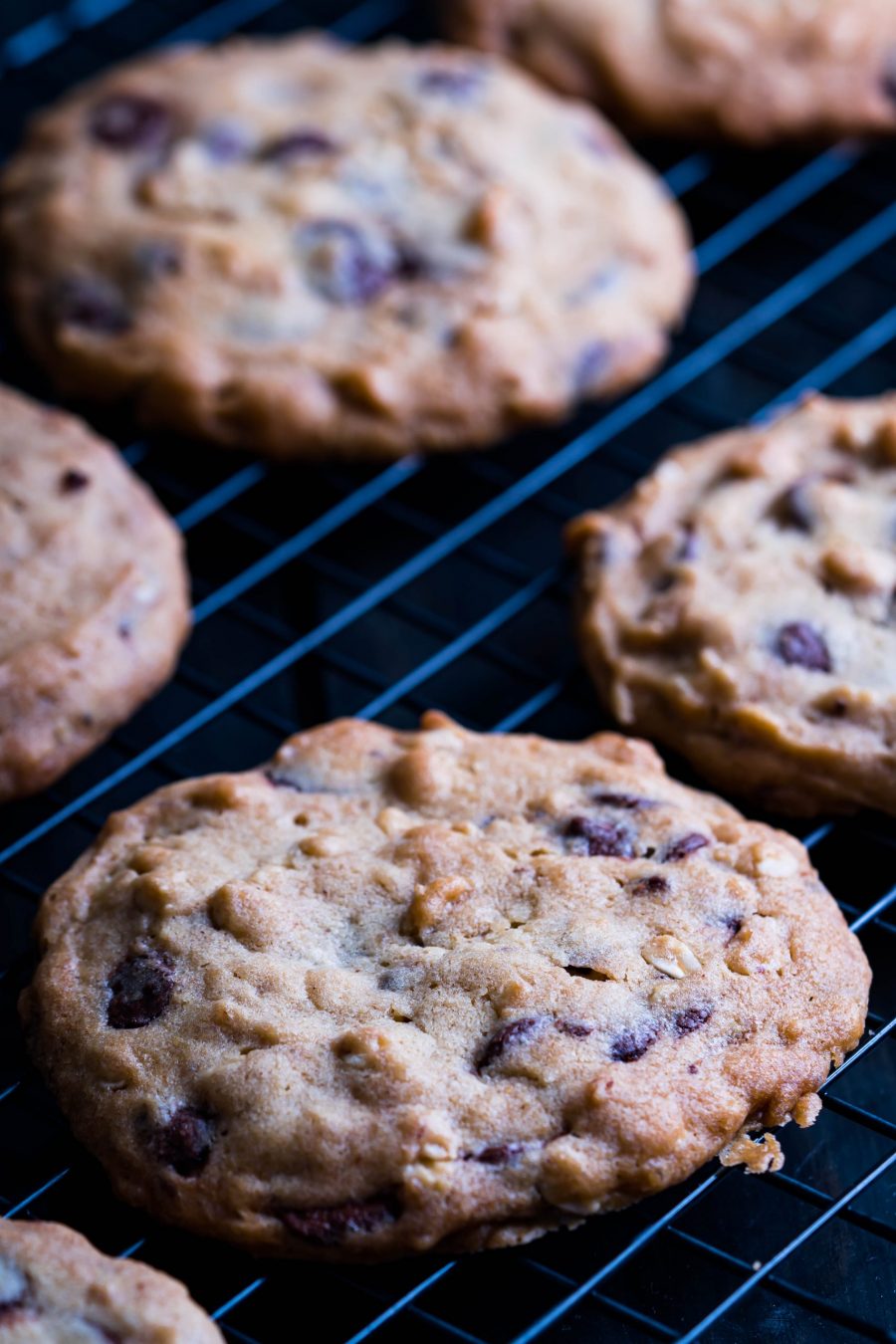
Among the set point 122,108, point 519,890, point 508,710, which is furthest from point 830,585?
point 122,108

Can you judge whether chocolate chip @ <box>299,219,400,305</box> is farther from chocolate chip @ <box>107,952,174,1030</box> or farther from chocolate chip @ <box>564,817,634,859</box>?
chocolate chip @ <box>107,952,174,1030</box>

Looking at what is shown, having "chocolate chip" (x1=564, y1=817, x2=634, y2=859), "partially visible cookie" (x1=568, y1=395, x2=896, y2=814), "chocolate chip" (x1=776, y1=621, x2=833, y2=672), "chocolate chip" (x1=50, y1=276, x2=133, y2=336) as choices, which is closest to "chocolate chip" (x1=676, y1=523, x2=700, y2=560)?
"partially visible cookie" (x1=568, y1=395, x2=896, y2=814)

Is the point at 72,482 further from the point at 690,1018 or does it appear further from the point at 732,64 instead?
the point at 732,64

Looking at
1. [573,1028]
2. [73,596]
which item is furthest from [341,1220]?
[73,596]

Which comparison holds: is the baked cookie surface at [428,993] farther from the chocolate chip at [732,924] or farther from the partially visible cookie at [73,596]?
the partially visible cookie at [73,596]

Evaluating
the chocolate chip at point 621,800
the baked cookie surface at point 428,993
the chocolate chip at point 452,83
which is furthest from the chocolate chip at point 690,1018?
the chocolate chip at point 452,83

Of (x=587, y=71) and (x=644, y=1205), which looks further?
(x=587, y=71)

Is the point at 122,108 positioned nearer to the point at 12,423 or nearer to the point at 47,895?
the point at 12,423

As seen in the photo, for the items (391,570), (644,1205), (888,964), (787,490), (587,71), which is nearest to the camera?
(644,1205)
